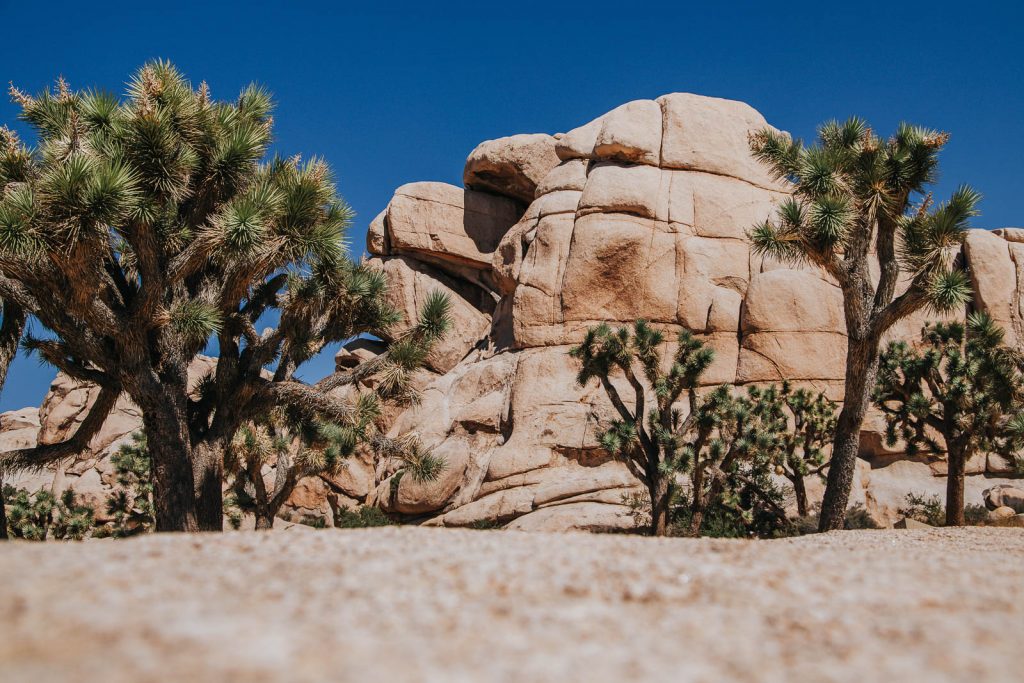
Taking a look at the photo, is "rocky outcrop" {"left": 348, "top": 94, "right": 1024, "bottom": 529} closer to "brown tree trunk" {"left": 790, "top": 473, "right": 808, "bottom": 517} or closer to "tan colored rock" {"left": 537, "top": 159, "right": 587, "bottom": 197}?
"tan colored rock" {"left": 537, "top": 159, "right": 587, "bottom": 197}

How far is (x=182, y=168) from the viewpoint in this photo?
457 inches

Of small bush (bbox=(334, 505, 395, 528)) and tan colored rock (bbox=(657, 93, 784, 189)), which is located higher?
tan colored rock (bbox=(657, 93, 784, 189))

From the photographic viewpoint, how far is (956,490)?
17.6 meters

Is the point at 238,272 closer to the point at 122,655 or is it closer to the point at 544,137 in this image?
the point at 122,655

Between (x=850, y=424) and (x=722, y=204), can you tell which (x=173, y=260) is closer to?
(x=850, y=424)

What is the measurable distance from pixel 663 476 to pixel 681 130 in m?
17.4

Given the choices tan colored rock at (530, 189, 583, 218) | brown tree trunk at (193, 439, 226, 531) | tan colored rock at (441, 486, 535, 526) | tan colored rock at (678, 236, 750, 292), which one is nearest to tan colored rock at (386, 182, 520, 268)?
tan colored rock at (530, 189, 583, 218)

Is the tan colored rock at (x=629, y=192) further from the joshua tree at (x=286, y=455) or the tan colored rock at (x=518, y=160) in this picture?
the joshua tree at (x=286, y=455)

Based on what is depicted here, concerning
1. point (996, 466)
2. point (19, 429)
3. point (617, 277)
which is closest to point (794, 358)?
point (617, 277)

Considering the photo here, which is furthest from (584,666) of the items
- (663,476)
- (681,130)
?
(681,130)

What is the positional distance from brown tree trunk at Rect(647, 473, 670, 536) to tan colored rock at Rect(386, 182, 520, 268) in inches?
778

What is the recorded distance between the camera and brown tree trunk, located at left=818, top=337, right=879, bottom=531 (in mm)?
14047

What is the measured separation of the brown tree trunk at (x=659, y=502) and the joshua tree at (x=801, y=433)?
413 centimetres

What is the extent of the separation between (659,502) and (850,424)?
4298 millimetres
